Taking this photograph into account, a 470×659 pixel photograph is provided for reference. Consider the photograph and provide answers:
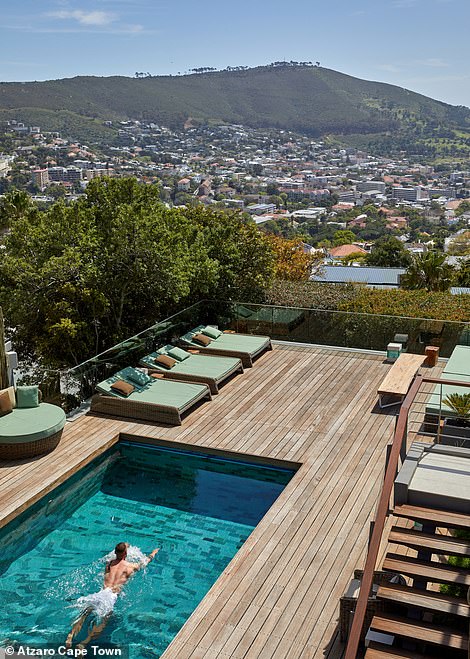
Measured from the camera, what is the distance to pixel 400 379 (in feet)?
34.1

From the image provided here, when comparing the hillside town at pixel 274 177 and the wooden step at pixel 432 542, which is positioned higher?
the wooden step at pixel 432 542

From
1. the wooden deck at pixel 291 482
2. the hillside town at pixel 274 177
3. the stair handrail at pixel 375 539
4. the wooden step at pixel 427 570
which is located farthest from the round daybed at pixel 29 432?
the hillside town at pixel 274 177

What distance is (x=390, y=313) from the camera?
13.4 m

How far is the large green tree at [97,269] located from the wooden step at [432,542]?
721 cm

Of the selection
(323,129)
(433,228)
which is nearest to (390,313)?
(433,228)

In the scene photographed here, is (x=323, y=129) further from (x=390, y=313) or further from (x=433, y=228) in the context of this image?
(x=390, y=313)

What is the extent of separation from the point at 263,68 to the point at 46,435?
187 m

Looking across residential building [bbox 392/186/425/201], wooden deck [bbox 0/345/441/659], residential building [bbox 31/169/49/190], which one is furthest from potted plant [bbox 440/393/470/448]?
residential building [bbox 392/186/425/201]

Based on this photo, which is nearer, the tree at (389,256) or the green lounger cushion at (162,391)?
the green lounger cushion at (162,391)

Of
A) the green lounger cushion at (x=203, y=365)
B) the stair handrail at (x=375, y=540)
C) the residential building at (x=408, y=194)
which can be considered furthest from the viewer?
the residential building at (x=408, y=194)

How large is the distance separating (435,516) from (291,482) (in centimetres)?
283

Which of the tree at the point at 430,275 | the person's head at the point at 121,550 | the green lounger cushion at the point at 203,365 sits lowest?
the tree at the point at 430,275

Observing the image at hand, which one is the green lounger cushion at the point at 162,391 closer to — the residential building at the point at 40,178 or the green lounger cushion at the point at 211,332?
the green lounger cushion at the point at 211,332

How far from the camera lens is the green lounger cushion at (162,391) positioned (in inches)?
387
